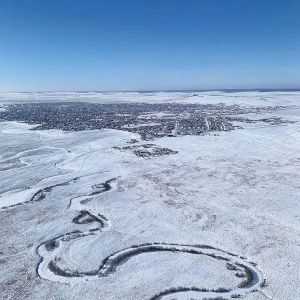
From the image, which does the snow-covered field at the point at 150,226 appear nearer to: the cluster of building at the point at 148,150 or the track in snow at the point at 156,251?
the track in snow at the point at 156,251

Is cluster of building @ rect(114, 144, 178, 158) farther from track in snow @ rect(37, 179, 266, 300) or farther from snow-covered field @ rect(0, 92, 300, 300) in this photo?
track in snow @ rect(37, 179, 266, 300)

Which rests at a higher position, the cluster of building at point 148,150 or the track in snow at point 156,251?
the cluster of building at point 148,150

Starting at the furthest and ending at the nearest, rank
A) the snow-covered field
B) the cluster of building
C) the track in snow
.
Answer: the cluster of building < the snow-covered field < the track in snow

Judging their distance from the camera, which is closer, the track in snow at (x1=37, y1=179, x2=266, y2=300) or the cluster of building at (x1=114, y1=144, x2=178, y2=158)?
the track in snow at (x1=37, y1=179, x2=266, y2=300)

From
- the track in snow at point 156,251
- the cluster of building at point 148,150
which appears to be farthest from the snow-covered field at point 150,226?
the cluster of building at point 148,150

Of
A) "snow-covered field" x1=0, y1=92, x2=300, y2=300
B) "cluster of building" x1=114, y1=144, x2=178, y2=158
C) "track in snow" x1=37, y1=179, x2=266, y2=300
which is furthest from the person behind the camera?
"cluster of building" x1=114, y1=144, x2=178, y2=158

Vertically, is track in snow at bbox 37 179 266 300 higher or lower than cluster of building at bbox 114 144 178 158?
lower

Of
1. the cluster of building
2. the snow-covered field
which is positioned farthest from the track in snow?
the cluster of building

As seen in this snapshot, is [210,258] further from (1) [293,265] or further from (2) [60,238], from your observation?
(2) [60,238]

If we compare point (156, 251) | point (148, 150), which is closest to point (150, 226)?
point (156, 251)
